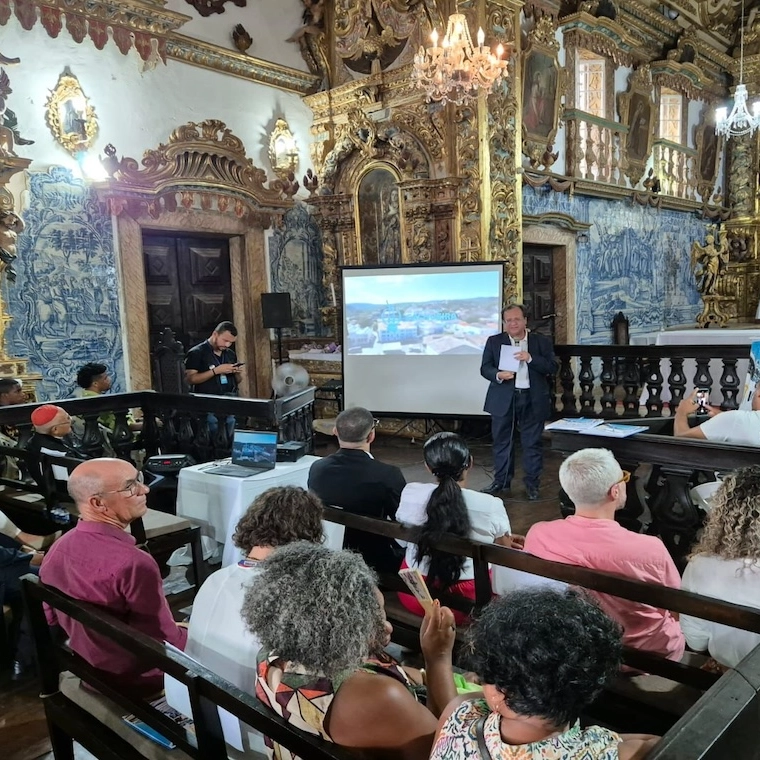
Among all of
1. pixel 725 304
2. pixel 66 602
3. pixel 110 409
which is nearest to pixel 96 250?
pixel 110 409

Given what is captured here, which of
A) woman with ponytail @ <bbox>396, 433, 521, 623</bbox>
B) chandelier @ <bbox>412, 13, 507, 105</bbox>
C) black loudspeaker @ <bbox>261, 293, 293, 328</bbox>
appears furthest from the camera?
black loudspeaker @ <bbox>261, 293, 293, 328</bbox>

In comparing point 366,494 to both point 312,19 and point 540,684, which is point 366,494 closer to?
point 540,684

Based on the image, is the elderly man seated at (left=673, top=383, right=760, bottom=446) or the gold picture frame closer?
the elderly man seated at (left=673, top=383, right=760, bottom=446)

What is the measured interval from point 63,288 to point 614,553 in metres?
6.54

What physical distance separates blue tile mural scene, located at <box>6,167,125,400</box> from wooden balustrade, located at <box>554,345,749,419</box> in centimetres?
515

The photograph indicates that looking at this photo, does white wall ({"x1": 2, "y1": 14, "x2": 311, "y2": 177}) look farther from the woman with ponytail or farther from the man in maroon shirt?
the woman with ponytail

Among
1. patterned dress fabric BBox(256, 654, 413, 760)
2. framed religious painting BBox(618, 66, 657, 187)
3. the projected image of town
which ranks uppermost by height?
framed religious painting BBox(618, 66, 657, 187)

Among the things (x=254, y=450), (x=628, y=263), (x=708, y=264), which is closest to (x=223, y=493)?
(x=254, y=450)

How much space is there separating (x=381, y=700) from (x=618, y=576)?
0.87 metres

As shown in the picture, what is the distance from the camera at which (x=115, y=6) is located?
23.7ft

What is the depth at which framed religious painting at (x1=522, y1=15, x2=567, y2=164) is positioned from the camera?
27.4 ft

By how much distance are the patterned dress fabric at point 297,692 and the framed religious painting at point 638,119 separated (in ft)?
34.6

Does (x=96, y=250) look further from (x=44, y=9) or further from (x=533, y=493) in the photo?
(x=533, y=493)

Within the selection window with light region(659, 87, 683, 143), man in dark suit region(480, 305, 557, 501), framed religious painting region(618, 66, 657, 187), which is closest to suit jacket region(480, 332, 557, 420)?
man in dark suit region(480, 305, 557, 501)
